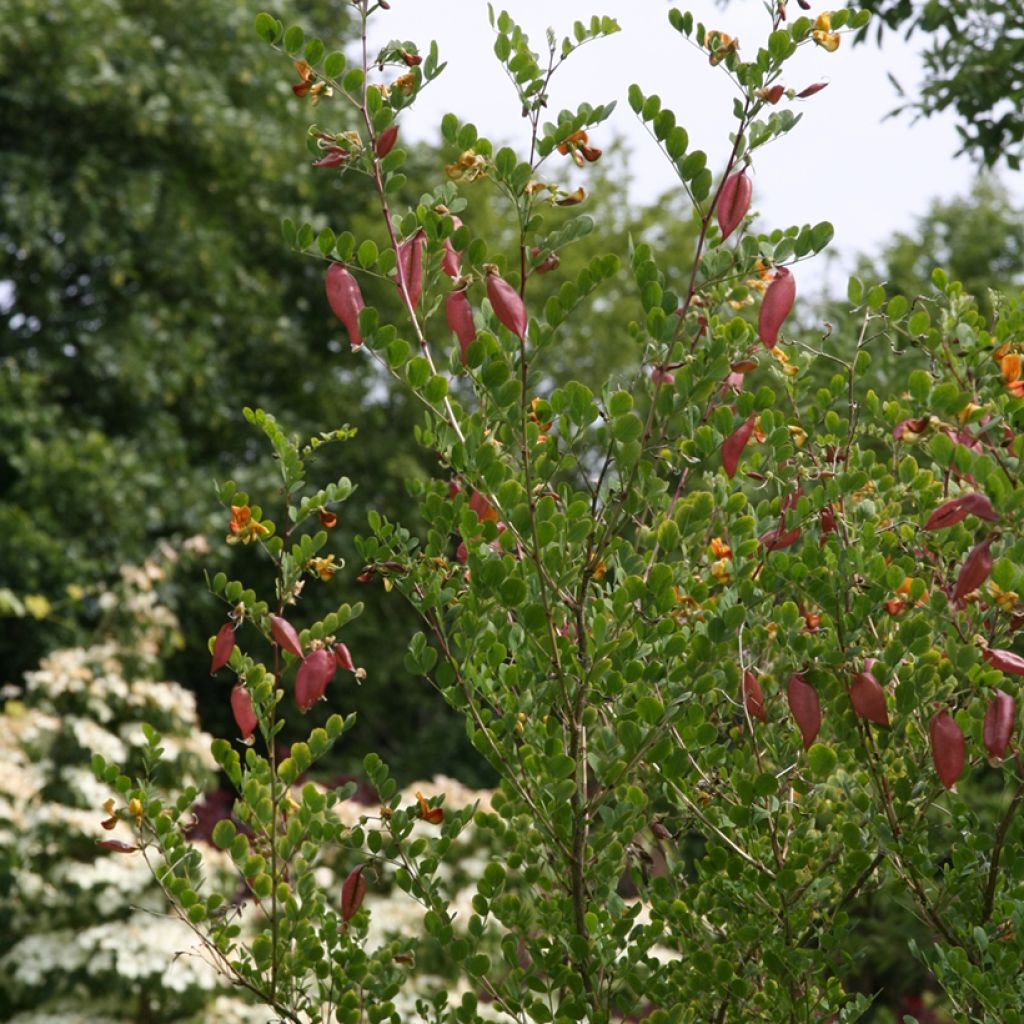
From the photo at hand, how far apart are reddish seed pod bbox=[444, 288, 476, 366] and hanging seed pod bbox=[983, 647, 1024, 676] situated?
655 millimetres

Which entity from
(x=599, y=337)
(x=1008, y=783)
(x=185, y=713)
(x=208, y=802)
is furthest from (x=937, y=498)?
(x=599, y=337)

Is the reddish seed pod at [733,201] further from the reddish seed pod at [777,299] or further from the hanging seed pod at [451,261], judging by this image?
the hanging seed pod at [451,261]

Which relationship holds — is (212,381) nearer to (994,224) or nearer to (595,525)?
(994,224)

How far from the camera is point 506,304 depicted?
4.81 feet

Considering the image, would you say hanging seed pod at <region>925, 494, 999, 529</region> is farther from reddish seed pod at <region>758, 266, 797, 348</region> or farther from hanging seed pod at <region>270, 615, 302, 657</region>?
hanging seed pod at <region>270, 615, 302, 657</region>

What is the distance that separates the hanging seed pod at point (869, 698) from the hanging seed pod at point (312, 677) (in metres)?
0.63

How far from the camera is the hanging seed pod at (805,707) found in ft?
4.97

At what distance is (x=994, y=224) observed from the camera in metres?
14.2

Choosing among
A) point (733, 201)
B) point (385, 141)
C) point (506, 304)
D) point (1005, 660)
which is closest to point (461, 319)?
point (506, 304)

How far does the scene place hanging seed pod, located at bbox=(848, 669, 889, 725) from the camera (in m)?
1.49

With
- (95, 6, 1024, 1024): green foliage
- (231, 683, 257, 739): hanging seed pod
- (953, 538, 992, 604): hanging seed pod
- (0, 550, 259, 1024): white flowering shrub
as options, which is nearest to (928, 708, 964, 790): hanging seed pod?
(95, 6, 1024, 1024): green foliage

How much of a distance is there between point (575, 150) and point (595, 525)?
1.42 feet

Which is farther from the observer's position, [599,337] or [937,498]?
[599,337]

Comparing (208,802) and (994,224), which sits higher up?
(994,224)
